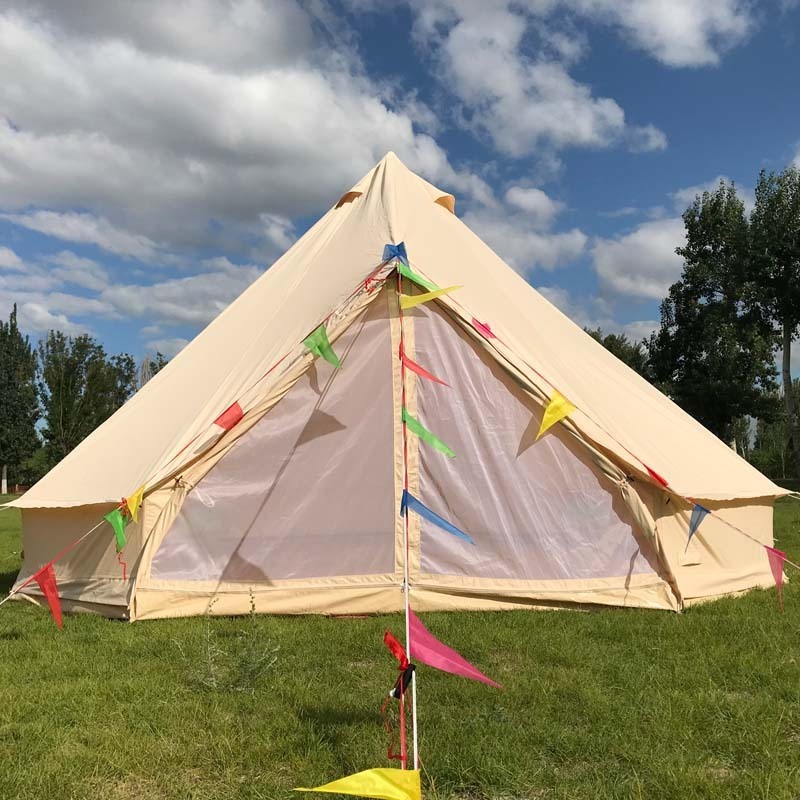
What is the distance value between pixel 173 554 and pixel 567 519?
2646mm

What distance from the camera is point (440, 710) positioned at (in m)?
3.01

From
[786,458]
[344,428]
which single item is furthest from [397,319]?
[786,458]

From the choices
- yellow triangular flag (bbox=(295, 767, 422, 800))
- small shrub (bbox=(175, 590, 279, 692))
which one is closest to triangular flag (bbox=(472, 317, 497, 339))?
small shrub (bbox=(175, 590, 279, 692))

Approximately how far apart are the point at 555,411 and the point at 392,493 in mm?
1219

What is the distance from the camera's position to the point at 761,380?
20656 millimetres

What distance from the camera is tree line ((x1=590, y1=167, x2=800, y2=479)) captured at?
60.2ft

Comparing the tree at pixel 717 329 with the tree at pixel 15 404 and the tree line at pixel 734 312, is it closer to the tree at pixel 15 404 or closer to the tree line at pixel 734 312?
the tree line at pixel 734 312

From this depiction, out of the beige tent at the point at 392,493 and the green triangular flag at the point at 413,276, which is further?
the green triangular flag at the point at 413,276

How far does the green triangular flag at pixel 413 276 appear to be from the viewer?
15.9 feet

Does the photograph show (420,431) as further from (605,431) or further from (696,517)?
(696,517)

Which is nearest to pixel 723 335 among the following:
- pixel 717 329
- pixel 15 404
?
pixel 717 329

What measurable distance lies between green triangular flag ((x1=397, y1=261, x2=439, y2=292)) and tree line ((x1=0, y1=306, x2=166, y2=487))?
24.6 metres

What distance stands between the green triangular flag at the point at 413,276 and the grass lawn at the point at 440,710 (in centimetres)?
220

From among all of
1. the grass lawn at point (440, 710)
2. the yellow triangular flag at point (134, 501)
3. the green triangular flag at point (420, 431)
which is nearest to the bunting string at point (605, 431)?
the grass lawn at point (440, 710)
